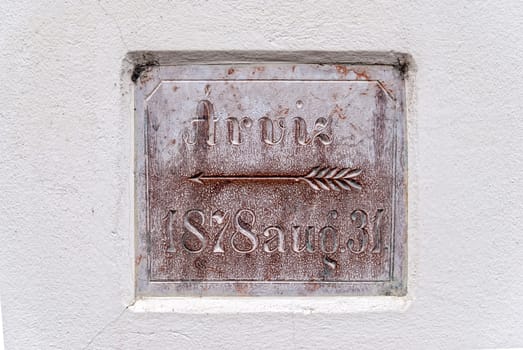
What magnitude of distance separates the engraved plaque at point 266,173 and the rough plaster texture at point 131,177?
0.09 m

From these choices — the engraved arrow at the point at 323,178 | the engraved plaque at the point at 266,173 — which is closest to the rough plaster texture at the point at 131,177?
the engraved plaque at the point at 266,173

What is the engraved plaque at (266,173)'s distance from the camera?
1971mm

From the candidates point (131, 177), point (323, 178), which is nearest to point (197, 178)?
point (131, 177)

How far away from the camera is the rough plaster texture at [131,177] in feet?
6.26

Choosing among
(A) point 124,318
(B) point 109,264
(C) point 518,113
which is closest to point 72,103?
Result: (B) point 109,264

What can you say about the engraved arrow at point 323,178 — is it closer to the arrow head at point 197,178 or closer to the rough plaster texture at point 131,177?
the arrow head at point 197,178

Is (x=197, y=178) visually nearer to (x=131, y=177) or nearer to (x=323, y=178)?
(x=131, y=177)

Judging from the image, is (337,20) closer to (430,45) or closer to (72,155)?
(430,45)

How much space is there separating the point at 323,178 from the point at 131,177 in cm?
76

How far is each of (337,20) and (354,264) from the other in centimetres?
96

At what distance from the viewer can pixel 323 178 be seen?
1989mm

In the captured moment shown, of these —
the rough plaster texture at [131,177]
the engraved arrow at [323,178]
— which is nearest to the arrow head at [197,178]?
the engraved arrow at [323,178]

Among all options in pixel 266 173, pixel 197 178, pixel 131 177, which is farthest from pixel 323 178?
pixel 131 177

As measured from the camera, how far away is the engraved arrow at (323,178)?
6.50 feet
